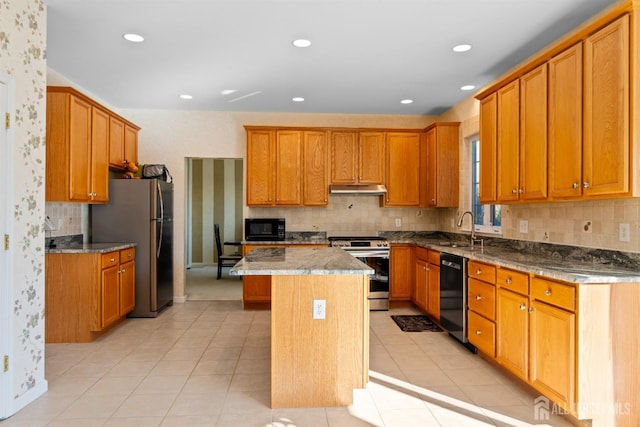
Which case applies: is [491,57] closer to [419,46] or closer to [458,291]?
[419,46]

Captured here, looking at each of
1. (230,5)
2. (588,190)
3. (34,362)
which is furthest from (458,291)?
(34,362)

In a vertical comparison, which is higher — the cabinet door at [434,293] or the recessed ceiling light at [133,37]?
the recessed ceiling light at [133,37]

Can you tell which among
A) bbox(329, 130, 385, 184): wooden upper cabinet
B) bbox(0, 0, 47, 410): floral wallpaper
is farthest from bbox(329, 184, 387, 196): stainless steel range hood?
bbox(0, 0, 47, 410): floral wallpaper

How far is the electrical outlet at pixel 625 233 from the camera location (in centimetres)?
243

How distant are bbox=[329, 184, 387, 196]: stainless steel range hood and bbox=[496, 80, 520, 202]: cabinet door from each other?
195 centimetres

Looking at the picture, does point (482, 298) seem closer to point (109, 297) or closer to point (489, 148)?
point (489, 148)

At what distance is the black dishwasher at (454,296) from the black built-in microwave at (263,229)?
2212mm

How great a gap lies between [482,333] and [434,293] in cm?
110

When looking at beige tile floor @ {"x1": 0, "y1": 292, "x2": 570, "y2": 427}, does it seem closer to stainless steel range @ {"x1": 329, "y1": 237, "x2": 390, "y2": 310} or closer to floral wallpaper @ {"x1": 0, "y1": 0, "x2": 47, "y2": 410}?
floral wallpaper @ {"x1": 0, "y1": 0, "x2": 47, "y2": 410}

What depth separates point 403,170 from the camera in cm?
529

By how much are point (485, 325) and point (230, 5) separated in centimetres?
307

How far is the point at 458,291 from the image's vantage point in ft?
11.7

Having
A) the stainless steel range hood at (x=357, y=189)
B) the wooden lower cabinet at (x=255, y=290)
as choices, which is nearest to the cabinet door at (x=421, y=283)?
the stainless steel range hood at (x=357, y=189)

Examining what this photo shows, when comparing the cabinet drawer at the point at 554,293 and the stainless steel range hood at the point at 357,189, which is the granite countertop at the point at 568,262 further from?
the stainless steel range hood at the point at 357,189
